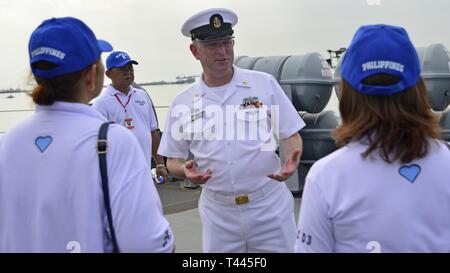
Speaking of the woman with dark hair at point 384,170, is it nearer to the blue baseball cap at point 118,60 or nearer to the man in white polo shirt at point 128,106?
the man in white polo shirt at point 128,106

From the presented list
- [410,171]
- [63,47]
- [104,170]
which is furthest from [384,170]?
[63,47]

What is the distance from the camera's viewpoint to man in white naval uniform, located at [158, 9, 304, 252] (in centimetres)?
283

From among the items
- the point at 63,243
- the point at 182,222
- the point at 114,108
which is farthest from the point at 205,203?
the point at 182,222

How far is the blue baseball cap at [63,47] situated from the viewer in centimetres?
161

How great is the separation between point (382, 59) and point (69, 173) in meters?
1.01

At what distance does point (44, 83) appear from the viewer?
5.48 ft

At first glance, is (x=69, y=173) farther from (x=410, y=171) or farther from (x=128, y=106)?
(x=128, y=106)

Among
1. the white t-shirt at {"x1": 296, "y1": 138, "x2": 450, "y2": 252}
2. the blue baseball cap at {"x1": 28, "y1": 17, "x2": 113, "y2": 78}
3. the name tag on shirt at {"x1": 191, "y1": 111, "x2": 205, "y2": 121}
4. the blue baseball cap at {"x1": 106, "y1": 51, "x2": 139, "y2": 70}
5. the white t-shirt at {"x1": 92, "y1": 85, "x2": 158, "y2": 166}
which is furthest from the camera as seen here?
the blue baseball cap at {"x1": 106, "y1": 51, "x2": 139, "y2": 70}

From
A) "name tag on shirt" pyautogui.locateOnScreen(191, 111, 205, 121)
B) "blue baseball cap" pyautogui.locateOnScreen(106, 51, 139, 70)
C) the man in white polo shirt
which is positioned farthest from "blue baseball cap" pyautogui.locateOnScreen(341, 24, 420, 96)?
"blue baseball cap" pyautogui.locateOnScreen(106, 51, 139, 70)

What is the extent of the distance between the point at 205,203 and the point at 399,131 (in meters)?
1.67

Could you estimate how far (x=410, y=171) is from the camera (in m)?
1.48

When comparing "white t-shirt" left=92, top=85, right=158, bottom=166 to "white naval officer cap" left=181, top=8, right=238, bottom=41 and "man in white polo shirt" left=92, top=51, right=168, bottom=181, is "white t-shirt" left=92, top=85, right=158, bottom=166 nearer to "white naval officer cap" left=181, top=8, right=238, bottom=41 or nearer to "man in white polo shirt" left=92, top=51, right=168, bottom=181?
"man in white polo shirt" left=92, top=51, right=168, bottom=181

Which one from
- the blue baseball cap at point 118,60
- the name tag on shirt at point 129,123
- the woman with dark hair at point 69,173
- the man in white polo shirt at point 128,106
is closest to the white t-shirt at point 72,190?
the woman with dark hair at point 69,173
